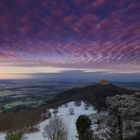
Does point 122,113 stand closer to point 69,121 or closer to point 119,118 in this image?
point 119,118

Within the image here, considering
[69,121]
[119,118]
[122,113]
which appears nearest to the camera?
[122,113]

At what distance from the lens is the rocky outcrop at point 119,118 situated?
21.2 metres

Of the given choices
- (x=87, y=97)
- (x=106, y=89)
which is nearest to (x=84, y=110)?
(x=87, y=97)

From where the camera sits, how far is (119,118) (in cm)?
2281

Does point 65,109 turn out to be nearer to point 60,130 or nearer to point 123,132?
point 60,130

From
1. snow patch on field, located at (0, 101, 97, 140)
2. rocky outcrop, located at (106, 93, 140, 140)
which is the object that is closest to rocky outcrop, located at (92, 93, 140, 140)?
rocky outcrop, located at (106, 93, 140, 140)

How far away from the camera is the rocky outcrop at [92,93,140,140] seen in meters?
21.2

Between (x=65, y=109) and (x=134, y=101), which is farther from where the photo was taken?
(x=65, y=109)

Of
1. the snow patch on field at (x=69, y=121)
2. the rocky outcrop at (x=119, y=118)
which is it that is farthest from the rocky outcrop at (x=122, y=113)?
the snow patch on field at (x=69, y=121)

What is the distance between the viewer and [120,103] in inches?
843

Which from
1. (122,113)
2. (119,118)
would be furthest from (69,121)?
(122,113)

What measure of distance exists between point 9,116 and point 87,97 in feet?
132

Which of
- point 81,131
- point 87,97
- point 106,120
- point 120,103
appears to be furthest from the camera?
point 87,97

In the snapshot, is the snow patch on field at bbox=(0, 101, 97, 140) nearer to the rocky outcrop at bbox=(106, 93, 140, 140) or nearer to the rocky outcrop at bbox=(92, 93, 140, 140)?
the rocky outcrop at bbox=(92, 93, 140, 140)
